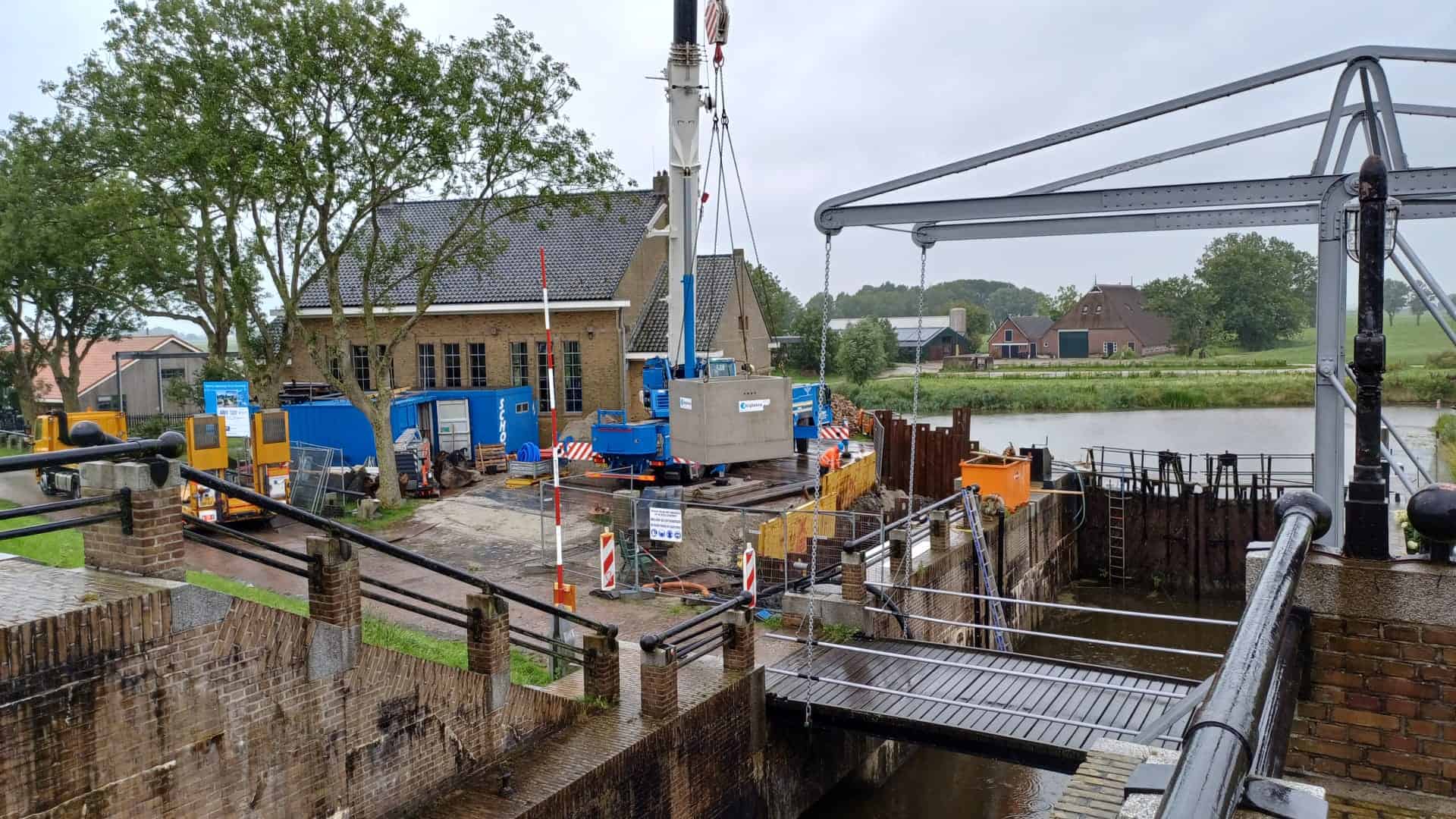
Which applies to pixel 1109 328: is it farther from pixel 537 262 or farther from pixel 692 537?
pixel 692 537

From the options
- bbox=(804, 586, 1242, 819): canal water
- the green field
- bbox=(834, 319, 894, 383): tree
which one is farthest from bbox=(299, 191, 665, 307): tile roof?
the green field

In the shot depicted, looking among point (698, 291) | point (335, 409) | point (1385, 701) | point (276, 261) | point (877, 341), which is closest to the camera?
point (1385, 701)

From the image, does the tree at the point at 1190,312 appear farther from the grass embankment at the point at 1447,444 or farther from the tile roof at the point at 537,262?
the tile roof at the point at 537,262

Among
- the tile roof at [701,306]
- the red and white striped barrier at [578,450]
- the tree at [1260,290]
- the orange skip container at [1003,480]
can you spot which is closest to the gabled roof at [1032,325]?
the tree at [1260,290]

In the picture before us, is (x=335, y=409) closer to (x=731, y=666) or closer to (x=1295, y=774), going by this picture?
(x=731, y=666)

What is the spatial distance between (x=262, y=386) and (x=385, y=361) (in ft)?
15.5

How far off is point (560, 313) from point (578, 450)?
722 centimetres

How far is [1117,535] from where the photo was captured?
23.9 metres

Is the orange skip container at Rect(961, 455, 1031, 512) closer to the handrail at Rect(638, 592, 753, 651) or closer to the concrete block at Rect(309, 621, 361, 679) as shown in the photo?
the handrail at Rect(638, 592, 753, 651)

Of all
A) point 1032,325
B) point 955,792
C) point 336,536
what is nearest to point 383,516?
point 955,792

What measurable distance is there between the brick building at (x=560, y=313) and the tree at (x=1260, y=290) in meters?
50.0

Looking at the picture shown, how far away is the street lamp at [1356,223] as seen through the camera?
20.0 feet

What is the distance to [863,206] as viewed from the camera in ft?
32.7

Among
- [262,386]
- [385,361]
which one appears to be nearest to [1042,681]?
[385,361]
